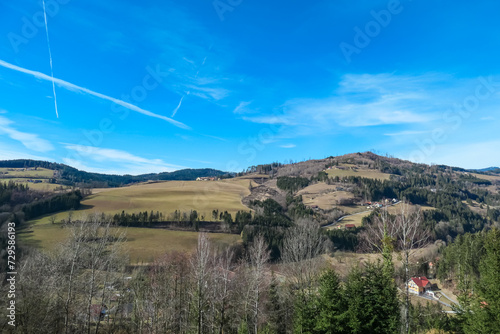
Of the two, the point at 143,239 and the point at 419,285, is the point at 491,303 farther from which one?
the point at 143,239

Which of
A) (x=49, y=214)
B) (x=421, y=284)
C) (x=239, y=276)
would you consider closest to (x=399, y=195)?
(x=421, y=284)

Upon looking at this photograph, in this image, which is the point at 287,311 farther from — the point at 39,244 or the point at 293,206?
the point at 293,206

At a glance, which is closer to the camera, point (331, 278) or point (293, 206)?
point (331, 278)

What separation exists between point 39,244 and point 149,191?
80183 millimetres

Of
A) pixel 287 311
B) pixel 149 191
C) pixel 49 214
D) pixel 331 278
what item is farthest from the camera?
pixel 149 191

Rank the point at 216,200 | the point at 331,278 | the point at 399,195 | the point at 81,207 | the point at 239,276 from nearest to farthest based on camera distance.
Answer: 1. the point at 331,278
2. the point at 239,276
3. the point at 81,207
4. the point at 216,200
5. the point at 399,195

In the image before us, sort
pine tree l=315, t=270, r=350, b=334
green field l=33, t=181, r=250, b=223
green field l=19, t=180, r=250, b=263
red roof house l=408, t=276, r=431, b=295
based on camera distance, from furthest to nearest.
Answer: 1. green field l=33, t=181, r=250, b=223
2. green field l=19, t=180, r=250, b=263
3. red roof house l=408, t=276, r=431, b=295
4. pine tree l=315, t=270, r=350, b=334

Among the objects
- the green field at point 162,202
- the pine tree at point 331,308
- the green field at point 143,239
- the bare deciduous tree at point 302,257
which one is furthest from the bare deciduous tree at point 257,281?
the green field at point 162,202

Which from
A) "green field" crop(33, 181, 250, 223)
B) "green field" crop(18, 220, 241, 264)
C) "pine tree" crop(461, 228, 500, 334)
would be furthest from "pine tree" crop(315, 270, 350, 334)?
"green field" crop(33, 181, 250, 223)

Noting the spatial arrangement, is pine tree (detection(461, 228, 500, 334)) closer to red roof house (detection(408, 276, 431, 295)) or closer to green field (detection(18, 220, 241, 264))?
red roof house (detection(408, 276, 431, 295))

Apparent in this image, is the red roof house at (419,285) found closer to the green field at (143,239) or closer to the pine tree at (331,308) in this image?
the green field at (143,239)

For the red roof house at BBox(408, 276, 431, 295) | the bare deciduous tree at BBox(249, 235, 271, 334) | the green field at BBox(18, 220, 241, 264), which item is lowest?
the red roof house at BBox(408, 276, 431, 295)

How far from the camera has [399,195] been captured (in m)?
188

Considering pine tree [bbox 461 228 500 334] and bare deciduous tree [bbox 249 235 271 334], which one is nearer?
pine tree [bbox 461 228 500 334]
